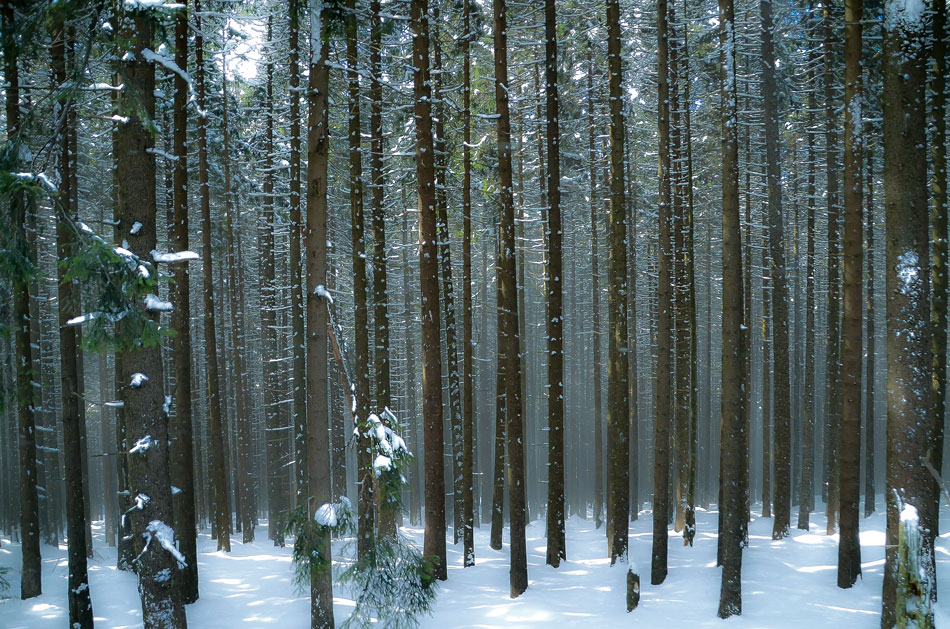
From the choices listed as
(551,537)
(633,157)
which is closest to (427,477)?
(551,537)

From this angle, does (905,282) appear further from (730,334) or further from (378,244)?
(378,244)

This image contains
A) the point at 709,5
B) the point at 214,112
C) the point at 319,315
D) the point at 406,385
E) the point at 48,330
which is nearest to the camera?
the point at 319,315

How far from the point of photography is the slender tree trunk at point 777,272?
Answer: 1415 cm

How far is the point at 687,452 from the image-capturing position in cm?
1811

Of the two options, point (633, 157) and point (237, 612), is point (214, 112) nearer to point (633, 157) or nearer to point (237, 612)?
point (237, 612)

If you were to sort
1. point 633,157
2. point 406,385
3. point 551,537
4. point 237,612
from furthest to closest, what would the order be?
point 406,385 → point 633,157 → point 551,537 → point 237,612

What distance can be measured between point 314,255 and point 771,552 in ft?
39.0

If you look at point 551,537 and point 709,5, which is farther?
point 709,5

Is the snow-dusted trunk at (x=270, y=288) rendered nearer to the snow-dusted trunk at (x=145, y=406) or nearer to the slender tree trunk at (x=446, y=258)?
the slender tree trunk at (x=446, y=258)

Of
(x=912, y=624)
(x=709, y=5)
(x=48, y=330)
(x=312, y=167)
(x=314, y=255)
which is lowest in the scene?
(x=912, y=624)

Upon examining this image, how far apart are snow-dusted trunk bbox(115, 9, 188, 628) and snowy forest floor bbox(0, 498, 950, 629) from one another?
3.94 m

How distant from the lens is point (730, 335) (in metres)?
10.3

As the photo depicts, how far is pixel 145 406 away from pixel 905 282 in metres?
9.46

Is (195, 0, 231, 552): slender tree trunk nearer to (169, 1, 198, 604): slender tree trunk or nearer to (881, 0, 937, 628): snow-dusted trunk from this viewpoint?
(169, 1, 198, 604): slender tree trunk
